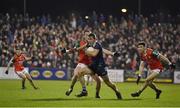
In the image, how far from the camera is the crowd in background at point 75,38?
42344mm

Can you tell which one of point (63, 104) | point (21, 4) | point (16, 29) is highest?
point (21, 4)

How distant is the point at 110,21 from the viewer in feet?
151

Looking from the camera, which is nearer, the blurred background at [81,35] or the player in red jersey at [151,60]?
the player in red jersey at [151,60]

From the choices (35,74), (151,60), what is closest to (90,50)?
(151,60)

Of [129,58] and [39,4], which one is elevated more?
[39,4]

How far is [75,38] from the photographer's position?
42.9 m

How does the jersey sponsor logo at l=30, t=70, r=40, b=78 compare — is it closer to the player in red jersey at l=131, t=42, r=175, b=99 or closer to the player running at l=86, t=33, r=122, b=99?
the player in red jersey at l=131, t=42, r=175, b=99

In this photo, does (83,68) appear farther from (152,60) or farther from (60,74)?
(60,74)

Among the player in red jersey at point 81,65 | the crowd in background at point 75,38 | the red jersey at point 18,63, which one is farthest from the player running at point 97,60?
the crowd in background at point 75,38

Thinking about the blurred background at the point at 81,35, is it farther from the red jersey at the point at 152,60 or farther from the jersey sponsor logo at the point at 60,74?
the red jersey at the point at 152,60

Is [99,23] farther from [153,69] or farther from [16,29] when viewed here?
[153,69]

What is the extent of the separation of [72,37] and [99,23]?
3994mm

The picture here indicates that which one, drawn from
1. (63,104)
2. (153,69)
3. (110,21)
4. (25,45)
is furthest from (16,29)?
(63,104)

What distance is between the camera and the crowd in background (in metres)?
42.3
